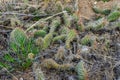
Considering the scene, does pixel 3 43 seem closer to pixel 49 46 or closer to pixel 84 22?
pixel 49 46

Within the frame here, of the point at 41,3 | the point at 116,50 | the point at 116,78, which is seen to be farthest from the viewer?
the point at 41,3

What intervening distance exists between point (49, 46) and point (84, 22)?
0.47m

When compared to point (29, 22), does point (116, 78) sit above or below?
below

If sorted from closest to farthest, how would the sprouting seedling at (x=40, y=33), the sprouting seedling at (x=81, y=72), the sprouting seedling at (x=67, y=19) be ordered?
the sprouting seedling at (x=81, y=72)
the sprouting seedling at (x=40, y=33)
the sprouting seedling at (x=67, y=19)

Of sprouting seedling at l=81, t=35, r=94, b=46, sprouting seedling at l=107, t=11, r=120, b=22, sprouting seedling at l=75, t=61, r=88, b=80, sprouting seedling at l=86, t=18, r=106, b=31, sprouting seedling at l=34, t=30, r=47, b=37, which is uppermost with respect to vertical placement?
sprouting seedling at l=107, t=11, r=120, b=22

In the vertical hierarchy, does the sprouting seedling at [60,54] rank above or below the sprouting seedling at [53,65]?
Answer: above

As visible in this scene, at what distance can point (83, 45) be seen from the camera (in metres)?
2.65

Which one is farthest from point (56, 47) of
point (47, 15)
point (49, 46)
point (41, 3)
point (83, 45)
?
point (41, 3)

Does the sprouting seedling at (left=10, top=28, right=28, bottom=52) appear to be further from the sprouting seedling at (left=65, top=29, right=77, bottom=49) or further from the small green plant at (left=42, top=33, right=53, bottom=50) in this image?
the sprouting seedling at (left=65, top=29, right=77, bottom=49)

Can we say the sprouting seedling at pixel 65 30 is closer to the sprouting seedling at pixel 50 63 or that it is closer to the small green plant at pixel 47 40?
the small green plant at pixel 47 40

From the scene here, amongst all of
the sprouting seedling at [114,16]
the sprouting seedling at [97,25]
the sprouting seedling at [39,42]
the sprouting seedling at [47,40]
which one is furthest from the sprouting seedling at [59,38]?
the sprouting seedling at [114,16]

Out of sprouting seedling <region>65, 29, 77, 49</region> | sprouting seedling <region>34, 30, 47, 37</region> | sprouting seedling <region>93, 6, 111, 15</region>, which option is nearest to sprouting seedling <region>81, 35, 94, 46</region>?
sprouting seedling <region>65, 29, 77, 49</region>

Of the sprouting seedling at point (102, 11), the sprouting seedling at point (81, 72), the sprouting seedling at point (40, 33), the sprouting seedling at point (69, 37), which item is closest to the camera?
the sprouting seedling at point (81, 72)

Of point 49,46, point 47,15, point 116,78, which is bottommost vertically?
point 116,78
